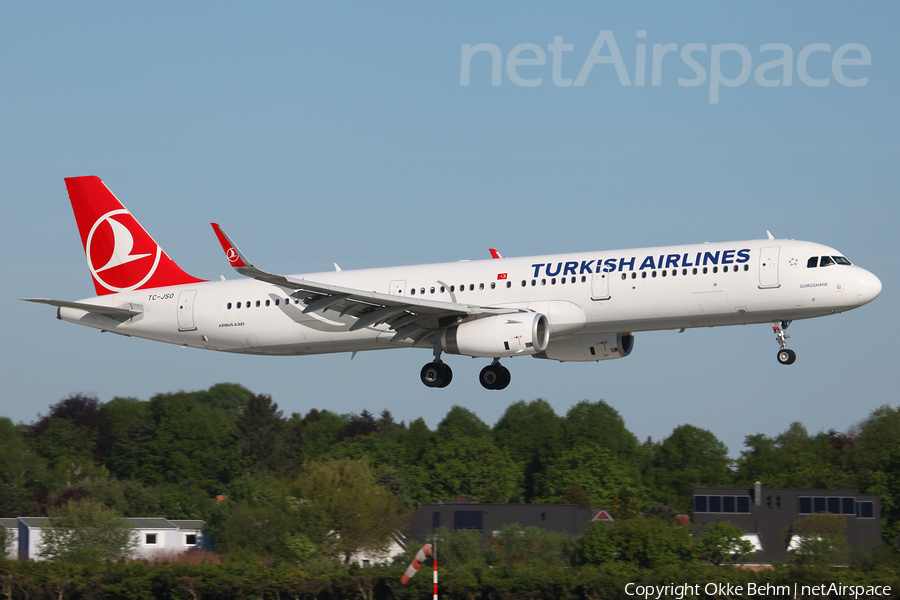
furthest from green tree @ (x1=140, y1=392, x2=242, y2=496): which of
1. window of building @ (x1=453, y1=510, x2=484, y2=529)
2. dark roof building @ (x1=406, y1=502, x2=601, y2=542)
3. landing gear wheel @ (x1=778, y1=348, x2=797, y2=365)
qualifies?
landing gear wheel @ (x1=778, y1=348, x2=797, y2=365)

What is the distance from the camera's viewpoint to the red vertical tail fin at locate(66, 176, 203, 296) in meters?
49.1

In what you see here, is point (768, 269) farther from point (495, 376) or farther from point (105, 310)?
point (105, 310)

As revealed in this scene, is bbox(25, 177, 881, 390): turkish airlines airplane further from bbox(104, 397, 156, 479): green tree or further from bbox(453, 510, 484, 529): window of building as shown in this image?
bbox(104, 397, 156, 479): green tree

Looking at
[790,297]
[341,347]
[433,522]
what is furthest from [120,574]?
[433,522]

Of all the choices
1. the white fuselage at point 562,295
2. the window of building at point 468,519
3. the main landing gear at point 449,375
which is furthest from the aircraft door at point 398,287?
the window of building at point 468,519

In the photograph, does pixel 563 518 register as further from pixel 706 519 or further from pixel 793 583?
pixel 793 583

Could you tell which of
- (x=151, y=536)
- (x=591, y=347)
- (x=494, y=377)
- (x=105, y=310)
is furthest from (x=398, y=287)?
(x=151, y=536)

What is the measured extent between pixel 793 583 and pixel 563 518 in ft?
127

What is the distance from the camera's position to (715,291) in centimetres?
3891

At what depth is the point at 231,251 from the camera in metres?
38.1

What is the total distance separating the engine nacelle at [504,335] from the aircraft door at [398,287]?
3523 millimetres

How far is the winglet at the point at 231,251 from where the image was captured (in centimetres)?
3713

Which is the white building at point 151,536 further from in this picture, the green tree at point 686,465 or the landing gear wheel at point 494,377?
the green tree at point 686,465

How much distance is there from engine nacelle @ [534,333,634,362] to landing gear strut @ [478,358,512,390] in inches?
56.5
